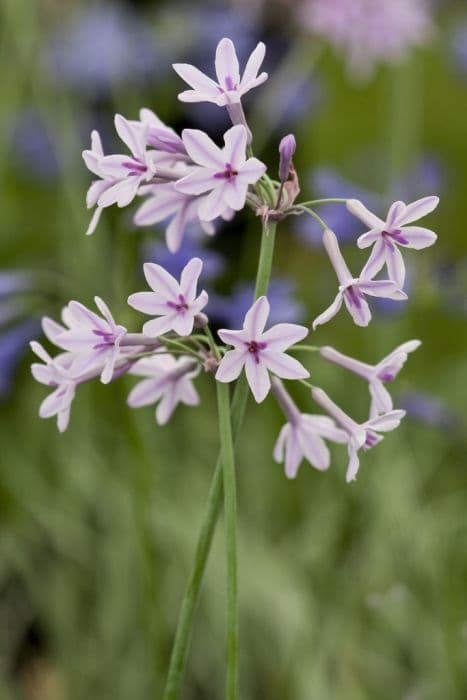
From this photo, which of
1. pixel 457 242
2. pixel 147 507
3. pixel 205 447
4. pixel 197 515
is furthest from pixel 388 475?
pixel 457 242

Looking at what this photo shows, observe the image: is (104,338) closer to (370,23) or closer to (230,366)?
(230,366)

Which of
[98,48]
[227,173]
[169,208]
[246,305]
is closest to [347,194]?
[246,305]

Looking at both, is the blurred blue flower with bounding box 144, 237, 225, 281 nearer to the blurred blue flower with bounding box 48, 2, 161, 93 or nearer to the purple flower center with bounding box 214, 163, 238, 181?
the purple flower center with bounding box 214, 163, 238, 181

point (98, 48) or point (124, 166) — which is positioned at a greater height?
point (98, 48)

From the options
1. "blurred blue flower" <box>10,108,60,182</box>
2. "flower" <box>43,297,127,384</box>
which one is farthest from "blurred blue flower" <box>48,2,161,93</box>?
"flower" <box>43,297,127,384</box>

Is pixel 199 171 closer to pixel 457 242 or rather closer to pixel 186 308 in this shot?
pixel 186 308
